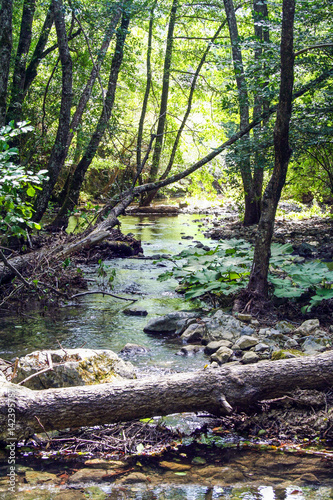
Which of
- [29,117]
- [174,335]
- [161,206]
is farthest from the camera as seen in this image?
[161,206]

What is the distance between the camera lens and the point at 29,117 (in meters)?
11.6

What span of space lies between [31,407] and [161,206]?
64.9 feet

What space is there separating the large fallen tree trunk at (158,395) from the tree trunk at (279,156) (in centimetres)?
255

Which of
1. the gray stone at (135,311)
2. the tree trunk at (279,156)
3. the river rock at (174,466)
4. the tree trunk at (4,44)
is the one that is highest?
the tree trunk at (4,44)

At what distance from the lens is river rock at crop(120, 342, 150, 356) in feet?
16.2

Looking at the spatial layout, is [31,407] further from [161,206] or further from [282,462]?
[161,206]

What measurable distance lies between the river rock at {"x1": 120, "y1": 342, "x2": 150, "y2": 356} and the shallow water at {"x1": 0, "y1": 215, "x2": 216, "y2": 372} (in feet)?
0.33

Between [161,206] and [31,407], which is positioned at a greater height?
[161,206]

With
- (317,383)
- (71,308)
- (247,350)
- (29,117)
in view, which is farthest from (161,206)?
(317,383)

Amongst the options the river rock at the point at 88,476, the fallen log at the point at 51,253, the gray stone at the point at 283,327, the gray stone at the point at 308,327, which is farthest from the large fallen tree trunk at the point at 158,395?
the fallen log at the point at 51,253

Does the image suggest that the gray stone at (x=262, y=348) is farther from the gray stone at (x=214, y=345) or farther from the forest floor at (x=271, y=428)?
the forest floor at (x=271, y=428)

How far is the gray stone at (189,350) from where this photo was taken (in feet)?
16.2

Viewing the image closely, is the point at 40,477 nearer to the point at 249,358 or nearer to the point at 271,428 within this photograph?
the point at 271,428

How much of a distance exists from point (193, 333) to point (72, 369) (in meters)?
2.09
